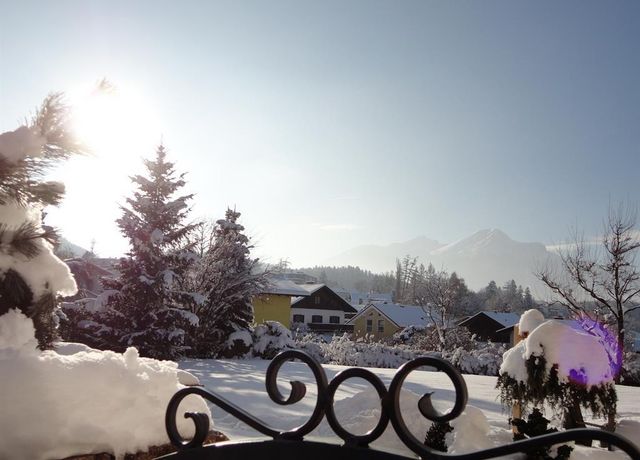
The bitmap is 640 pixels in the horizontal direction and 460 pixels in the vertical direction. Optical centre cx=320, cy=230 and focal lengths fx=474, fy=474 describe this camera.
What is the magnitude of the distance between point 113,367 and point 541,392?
3459 millimetres

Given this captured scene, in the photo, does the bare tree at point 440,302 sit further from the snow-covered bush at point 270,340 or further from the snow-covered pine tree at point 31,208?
the snow-covered pine tree at point 31,208

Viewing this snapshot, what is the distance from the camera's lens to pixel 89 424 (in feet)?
6.36

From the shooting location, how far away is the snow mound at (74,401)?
1787mm

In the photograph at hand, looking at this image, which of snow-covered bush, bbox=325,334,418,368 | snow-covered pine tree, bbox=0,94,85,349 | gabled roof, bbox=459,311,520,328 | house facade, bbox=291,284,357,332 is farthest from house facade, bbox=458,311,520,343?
snow-covered pine tree, bbox=0,94,85,349

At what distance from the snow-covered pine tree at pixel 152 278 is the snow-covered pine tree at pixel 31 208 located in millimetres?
10951

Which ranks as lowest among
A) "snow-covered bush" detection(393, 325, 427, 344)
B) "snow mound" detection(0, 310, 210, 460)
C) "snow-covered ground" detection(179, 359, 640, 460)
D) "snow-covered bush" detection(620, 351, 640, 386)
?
"snow-covered bush" detection(393, 325, 427, 344)

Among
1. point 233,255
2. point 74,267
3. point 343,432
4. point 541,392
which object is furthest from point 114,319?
point 343,432

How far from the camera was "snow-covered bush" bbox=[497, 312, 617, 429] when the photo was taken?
398 centimetres

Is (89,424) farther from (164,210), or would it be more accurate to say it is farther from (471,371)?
(471,371)

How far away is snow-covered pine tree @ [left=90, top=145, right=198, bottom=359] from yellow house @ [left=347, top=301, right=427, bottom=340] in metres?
32.4

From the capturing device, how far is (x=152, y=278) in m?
13.1

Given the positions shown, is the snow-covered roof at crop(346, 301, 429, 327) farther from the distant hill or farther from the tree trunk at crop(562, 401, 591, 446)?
the tree trunk at crop(562, 401, 591, 446)

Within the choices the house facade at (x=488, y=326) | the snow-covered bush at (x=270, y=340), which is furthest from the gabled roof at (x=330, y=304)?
the snow-covered bush at (x=270, y=340)

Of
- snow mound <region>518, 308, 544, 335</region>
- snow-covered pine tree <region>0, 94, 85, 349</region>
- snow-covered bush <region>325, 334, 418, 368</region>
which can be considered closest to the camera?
snow-covered pine tree <region>0, 94, 85, 349</region>
